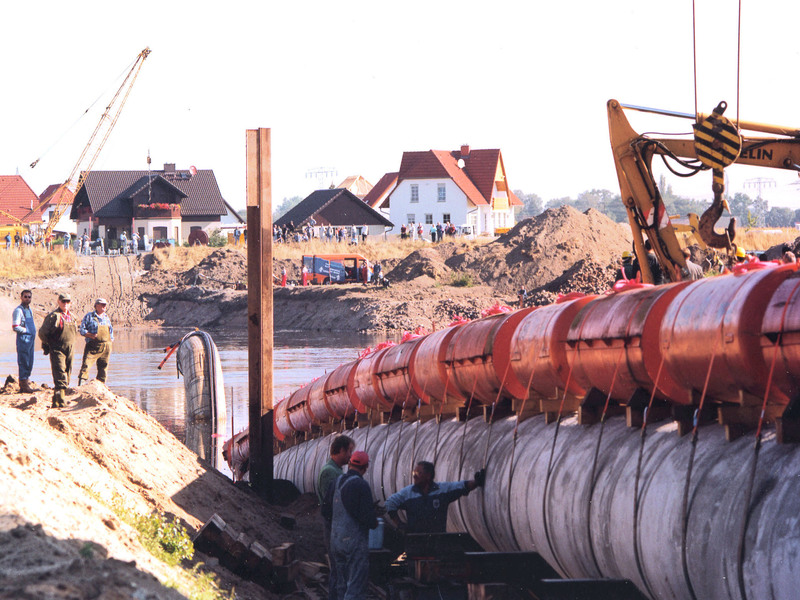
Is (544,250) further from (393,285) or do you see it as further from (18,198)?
(18,198)

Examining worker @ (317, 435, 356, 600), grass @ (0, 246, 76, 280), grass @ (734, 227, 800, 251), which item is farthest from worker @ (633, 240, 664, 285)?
grass @ (0, 246, 76, 280)

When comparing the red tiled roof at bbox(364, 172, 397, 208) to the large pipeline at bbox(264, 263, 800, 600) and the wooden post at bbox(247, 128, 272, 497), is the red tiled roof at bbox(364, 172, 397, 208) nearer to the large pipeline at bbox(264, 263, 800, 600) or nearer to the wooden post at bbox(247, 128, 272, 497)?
the wooden post at bbox(247, 128, 272, 497)

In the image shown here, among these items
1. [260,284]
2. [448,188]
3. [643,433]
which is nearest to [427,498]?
[643,433]

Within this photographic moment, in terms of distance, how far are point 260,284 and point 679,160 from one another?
7.02 metres

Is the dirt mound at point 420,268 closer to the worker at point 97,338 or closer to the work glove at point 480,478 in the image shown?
the worker at point 97,338

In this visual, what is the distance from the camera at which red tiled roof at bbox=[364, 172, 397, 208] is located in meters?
92.2

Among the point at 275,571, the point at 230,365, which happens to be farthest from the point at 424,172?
the point at 275,571

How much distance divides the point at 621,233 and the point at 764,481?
51693 millimetres

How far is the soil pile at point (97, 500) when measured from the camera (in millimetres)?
5500

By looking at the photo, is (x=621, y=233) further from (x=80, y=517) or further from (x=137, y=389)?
(x=80, y=517)

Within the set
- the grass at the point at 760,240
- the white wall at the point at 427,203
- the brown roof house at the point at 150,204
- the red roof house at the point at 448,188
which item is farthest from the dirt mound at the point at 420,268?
the brown roof house at the point at 150,204

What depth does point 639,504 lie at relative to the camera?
21.0 feet

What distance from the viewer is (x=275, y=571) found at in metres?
9.33

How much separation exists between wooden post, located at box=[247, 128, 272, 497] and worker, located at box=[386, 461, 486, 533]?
457 centimetres
